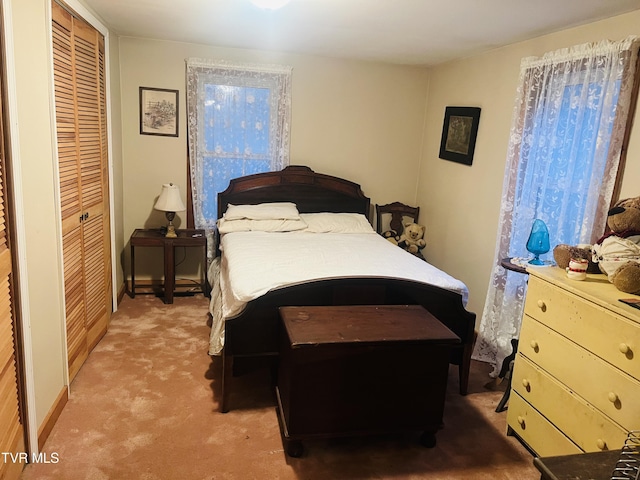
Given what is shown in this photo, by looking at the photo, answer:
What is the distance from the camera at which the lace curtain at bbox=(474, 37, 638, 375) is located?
2.35m

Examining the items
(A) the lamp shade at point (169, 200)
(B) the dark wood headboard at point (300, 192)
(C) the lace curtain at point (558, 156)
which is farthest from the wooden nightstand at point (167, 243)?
(C) the lace curtain at point (558, 156)

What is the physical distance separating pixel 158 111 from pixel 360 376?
2998mm

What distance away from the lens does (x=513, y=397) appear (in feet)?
7.73

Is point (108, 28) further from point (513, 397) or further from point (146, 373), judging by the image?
point (513, 397)

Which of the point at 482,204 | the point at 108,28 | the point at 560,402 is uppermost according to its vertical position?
the point at 108,28

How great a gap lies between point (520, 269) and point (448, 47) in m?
1.85

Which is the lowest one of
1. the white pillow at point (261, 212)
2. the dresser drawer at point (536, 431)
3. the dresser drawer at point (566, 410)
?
the dresser drawer at point (536, 431)

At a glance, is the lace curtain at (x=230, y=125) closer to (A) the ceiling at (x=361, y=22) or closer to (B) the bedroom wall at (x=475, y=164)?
(A) the ceiling at (x=361, y=22)

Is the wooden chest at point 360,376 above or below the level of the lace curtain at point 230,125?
below

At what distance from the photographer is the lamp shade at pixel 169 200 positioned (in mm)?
3865

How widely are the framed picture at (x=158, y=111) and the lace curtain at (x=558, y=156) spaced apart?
2.76m

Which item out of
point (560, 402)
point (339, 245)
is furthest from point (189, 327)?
point (560, 402)

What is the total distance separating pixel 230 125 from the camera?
13.4 feet

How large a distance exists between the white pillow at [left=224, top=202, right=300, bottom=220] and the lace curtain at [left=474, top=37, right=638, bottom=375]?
5.68 ft
